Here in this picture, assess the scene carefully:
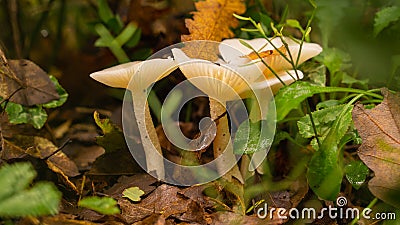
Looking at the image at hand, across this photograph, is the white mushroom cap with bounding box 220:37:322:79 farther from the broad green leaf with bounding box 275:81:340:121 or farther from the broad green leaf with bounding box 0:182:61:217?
the broad green leaf with bounding box 0:182:61:217

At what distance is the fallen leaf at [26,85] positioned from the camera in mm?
1062

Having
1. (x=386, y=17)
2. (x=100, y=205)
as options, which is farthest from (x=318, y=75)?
(x=100, y=205)

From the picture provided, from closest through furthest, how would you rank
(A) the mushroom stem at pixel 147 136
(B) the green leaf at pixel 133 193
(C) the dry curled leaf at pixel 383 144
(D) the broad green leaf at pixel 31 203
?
(D) the broad green leaf at pixel 31 203
(C) the dry curled leaf at pixel 383 144
(B) the green leaf at pixel 133 193
(A) the mushroom stem at pixel 147 136

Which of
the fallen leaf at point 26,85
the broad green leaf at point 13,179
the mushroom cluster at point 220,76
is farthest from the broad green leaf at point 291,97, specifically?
the fallen leaf at point 26,85

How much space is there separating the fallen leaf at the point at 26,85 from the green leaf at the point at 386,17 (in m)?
0.77

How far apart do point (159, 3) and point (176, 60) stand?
0.74 meters

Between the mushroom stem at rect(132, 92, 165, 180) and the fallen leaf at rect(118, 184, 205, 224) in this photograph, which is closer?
the fallen leaf at rect(118, 184, 205, 224)

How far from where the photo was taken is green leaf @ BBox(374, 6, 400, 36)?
1101 mm

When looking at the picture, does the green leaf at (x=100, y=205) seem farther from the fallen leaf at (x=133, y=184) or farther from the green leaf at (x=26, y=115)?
the green leaf at (x=26, y=115)

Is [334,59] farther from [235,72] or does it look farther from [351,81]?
[235,72]

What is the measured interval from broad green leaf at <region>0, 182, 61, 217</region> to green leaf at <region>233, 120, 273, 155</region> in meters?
0.38

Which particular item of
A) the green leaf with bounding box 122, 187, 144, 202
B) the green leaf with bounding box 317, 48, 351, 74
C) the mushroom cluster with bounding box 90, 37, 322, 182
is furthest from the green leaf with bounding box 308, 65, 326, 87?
the green leaf with bounding box 122, 187, 144, 202

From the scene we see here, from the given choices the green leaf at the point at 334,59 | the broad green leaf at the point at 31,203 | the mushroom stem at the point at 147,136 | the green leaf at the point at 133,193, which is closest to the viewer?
the broad green leaf at the point at 31,203

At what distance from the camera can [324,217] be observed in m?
0.90
